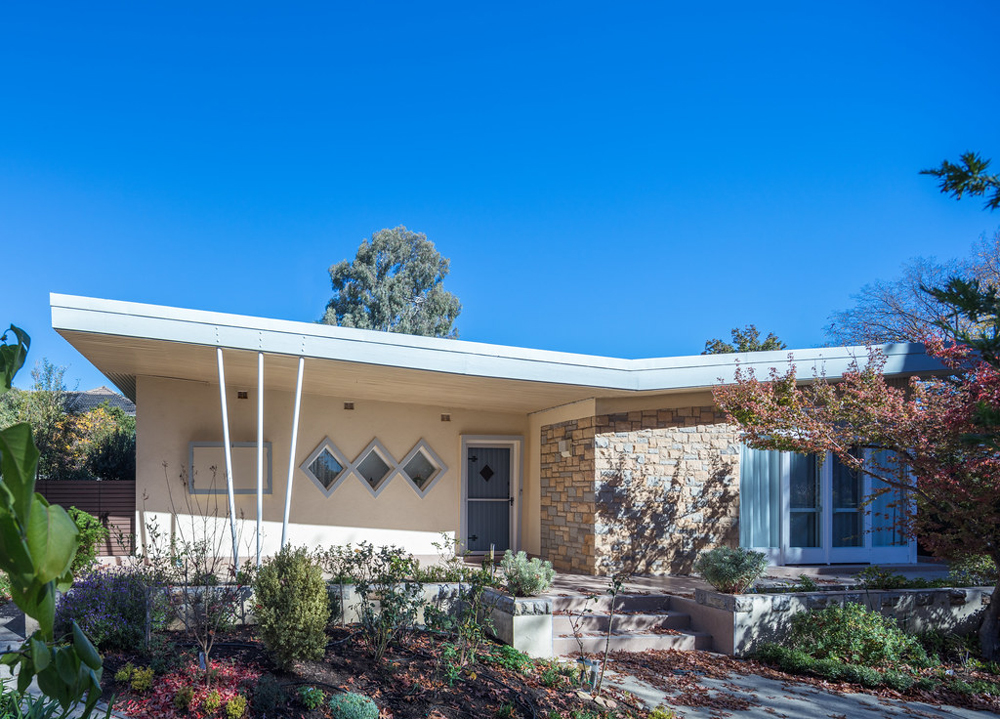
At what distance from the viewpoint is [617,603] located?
26.0ft

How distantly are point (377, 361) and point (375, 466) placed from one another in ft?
11.8

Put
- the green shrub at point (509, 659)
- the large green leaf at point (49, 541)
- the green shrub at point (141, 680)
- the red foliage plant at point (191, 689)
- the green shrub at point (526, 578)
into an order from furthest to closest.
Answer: the green shrub at point (526, 578) < the green shrub at point (509, 659) < the green shrub at point (141, 680) < the red foliage plant at point (191, 689) < the large green leaf at point (49, 541)

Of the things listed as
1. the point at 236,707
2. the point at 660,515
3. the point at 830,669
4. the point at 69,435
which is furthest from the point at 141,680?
the point at 69,435

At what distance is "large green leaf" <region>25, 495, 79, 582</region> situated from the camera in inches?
34.7

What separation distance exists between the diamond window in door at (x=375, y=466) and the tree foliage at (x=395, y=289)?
18.2 m

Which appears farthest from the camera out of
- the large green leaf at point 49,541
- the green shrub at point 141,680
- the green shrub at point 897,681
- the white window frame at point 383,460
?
the white window frame at point 383,460

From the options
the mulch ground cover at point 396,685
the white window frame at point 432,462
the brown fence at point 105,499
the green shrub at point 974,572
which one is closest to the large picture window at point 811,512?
the green shrub at point 974,572

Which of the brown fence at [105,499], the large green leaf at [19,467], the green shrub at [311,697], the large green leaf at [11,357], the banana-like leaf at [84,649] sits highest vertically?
the large green leaf at [11,357]

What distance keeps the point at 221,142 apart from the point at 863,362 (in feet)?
53.6

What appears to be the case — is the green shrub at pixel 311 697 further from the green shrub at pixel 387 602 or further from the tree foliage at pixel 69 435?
the tree foliage at pixel 69 435

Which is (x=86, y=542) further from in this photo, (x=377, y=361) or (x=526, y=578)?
(x=526, y=578)

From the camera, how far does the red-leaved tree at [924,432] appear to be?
7172 millimetres

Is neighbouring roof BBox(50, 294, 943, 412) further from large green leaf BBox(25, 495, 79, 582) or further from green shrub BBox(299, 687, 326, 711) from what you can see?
large green leaf BBox(25, 495, 79, 582)

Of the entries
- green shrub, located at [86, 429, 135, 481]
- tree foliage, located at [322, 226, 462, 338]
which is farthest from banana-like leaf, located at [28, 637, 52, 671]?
tree foliage, located at [322, 226, 462, 338]
